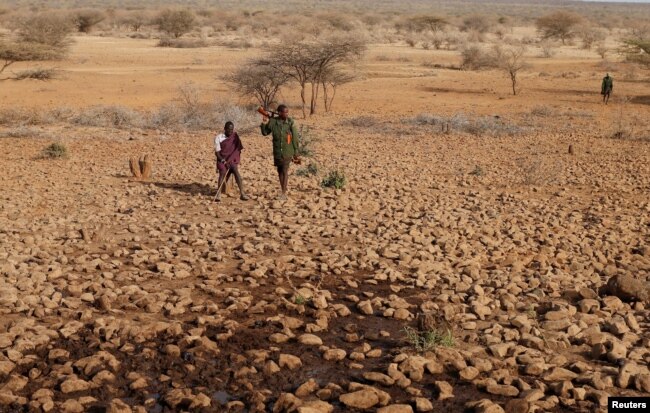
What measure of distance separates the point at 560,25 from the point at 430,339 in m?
48.3

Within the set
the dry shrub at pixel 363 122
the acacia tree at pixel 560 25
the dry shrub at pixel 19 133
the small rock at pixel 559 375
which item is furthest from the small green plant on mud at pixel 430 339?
the acacia tree at pixel 560 25

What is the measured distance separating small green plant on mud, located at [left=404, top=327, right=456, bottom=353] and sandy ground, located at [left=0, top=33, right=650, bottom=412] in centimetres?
2

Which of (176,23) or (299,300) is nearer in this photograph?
(299,300)

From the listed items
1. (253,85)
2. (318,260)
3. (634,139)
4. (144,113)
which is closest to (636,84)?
(634,139)

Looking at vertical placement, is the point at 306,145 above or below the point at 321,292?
above

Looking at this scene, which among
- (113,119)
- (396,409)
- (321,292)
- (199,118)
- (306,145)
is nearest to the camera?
(396,409)

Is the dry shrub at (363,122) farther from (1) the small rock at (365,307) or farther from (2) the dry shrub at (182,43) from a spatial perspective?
(2) the dry shrub at (182,43)

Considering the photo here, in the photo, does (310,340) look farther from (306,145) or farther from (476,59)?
(476,59)

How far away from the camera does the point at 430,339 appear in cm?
489

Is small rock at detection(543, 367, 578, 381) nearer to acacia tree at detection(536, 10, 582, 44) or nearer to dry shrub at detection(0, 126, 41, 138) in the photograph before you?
dry shrub at detection(0, 126, 41, 138)

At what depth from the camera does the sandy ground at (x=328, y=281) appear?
4445 mm

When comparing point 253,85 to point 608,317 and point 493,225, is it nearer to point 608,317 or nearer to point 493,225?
point 493,225

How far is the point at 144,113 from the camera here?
17.8m

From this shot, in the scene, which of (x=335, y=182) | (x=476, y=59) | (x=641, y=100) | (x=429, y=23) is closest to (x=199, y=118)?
(x=335, y=182)
